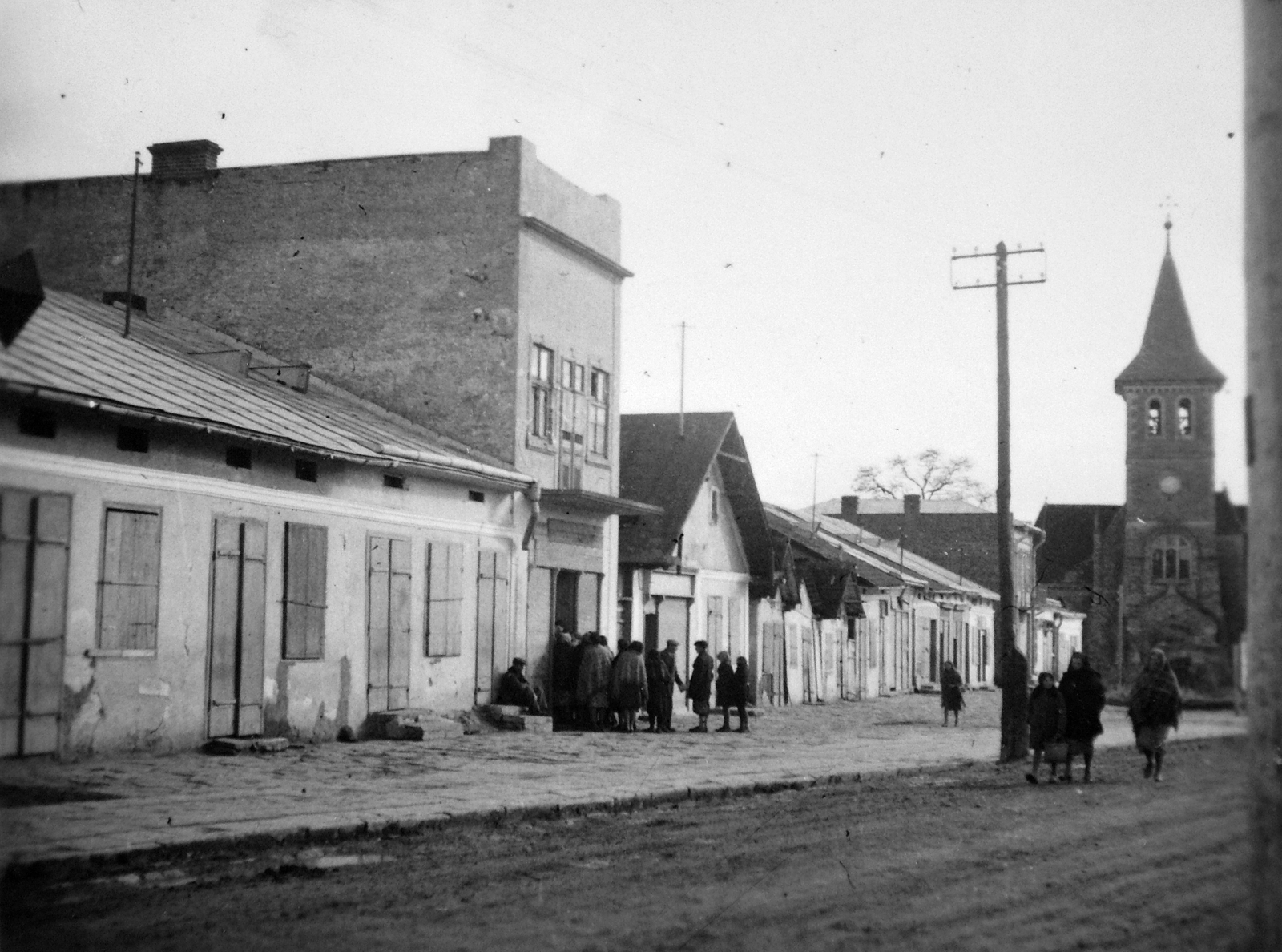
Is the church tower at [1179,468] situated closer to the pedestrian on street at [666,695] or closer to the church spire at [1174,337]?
the church spire at [1174,337]

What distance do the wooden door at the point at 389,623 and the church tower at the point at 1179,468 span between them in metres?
9.75

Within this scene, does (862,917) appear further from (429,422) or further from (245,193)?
(245,193)

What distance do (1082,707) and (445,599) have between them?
9.03 meters

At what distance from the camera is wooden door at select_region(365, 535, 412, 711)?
759 inches

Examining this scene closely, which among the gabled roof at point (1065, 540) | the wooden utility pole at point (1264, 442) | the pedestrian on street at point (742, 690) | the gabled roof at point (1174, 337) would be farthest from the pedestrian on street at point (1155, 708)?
the gabled roof at point (1065, 540)

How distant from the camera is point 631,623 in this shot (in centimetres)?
2928

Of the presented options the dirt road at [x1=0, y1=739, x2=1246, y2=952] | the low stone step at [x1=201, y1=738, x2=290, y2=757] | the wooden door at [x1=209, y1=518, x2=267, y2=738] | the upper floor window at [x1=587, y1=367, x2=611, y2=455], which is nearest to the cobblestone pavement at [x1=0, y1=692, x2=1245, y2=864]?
the low stone step at [x1=201, y1=738, x2=290, y2=757]

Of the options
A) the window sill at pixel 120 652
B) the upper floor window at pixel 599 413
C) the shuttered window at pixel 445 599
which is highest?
the upper floor window at pixel 599 413

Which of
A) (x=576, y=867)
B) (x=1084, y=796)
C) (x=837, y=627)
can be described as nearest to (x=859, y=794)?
(x=1084, y=796)

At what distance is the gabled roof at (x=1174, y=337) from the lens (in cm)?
754

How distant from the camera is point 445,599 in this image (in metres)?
20.9

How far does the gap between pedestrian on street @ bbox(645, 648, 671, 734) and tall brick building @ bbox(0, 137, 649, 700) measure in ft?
6.03

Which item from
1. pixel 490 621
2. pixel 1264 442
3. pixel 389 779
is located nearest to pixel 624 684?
pixel 490 621

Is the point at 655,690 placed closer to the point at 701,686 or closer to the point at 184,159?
the point at 701,686
